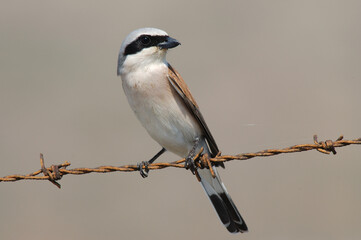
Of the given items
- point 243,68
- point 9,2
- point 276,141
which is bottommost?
point 276,141

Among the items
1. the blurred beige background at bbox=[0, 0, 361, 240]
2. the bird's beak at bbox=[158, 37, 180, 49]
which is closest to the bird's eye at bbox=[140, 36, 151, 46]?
the bird's beak at bbox=[158, 37, 180, 49]

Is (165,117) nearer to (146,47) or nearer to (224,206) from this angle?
(146,47)

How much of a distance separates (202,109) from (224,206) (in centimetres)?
402

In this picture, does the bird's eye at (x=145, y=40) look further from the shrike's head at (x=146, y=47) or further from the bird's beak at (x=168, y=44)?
the bird's beak at (x=168, y=44)

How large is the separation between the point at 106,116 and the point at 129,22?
2476 mm

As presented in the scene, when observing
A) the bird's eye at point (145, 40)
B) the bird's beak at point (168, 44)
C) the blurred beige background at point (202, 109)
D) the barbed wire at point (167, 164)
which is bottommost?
the blurred beige background at point (202, 109)

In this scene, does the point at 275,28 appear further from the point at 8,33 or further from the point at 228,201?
the point at 228,201

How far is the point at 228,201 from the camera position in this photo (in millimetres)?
5039

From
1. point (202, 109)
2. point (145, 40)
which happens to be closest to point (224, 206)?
point (145, 40)

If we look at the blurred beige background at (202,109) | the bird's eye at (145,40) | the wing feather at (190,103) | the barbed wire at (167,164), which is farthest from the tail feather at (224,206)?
the blurred beige background at (202,109)

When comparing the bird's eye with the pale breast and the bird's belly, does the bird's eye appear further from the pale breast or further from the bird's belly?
the bird's belly

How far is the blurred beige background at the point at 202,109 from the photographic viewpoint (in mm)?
7801

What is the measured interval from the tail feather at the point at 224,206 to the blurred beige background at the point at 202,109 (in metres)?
2.47

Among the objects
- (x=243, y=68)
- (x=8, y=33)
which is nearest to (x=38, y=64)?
(x=8, y=33)
